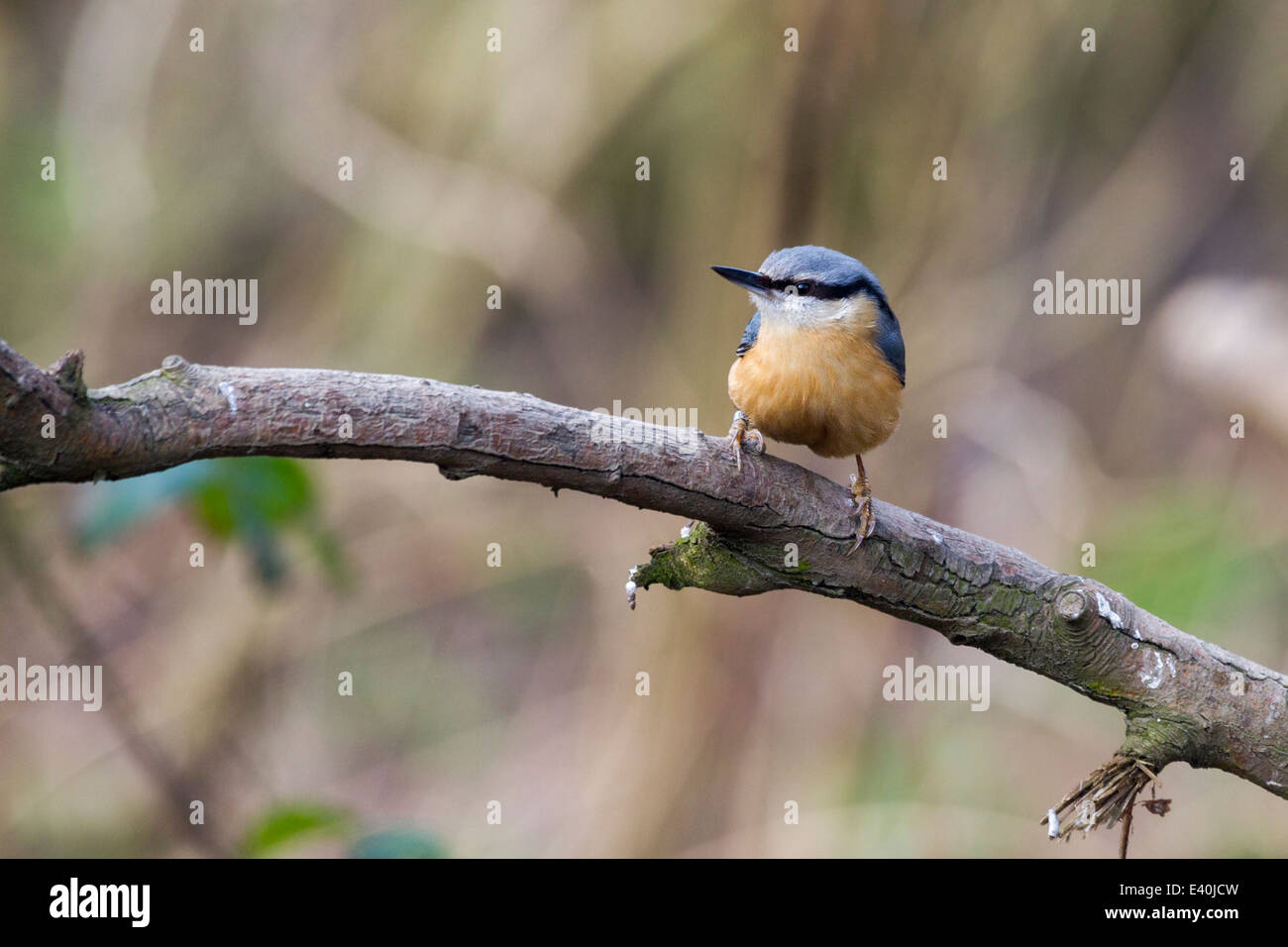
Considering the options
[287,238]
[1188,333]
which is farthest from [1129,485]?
[287,238]

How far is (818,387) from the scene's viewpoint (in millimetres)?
2143

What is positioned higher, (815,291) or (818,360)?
(815,291)

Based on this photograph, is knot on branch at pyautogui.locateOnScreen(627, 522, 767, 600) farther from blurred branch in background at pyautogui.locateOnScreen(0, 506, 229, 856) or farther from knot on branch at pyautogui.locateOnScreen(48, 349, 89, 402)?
blurred branch in background at pyautogui.locateOnScreen(0, 506, 229, 856)

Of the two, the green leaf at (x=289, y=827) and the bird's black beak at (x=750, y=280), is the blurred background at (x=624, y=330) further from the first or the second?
the bird's black beak at (x=750, y=280)

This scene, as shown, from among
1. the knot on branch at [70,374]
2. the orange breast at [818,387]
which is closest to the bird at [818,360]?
the orange breast at [818,387]

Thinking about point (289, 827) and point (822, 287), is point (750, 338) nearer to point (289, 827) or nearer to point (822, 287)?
point (822, 287)

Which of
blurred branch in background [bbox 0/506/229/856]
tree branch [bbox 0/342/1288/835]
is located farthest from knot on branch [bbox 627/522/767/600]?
blurred branch in background [bbox 0/506/229/856]

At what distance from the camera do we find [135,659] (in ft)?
14.9

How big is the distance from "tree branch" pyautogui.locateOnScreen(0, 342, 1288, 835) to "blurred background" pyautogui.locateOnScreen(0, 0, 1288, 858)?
2169 millimetres

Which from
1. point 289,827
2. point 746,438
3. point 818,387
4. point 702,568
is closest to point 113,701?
point 289,827

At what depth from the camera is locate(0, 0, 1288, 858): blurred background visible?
168 inches

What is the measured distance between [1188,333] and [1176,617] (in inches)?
42.9

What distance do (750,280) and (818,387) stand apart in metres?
0.30

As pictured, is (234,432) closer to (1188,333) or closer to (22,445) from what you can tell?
(22,445)
